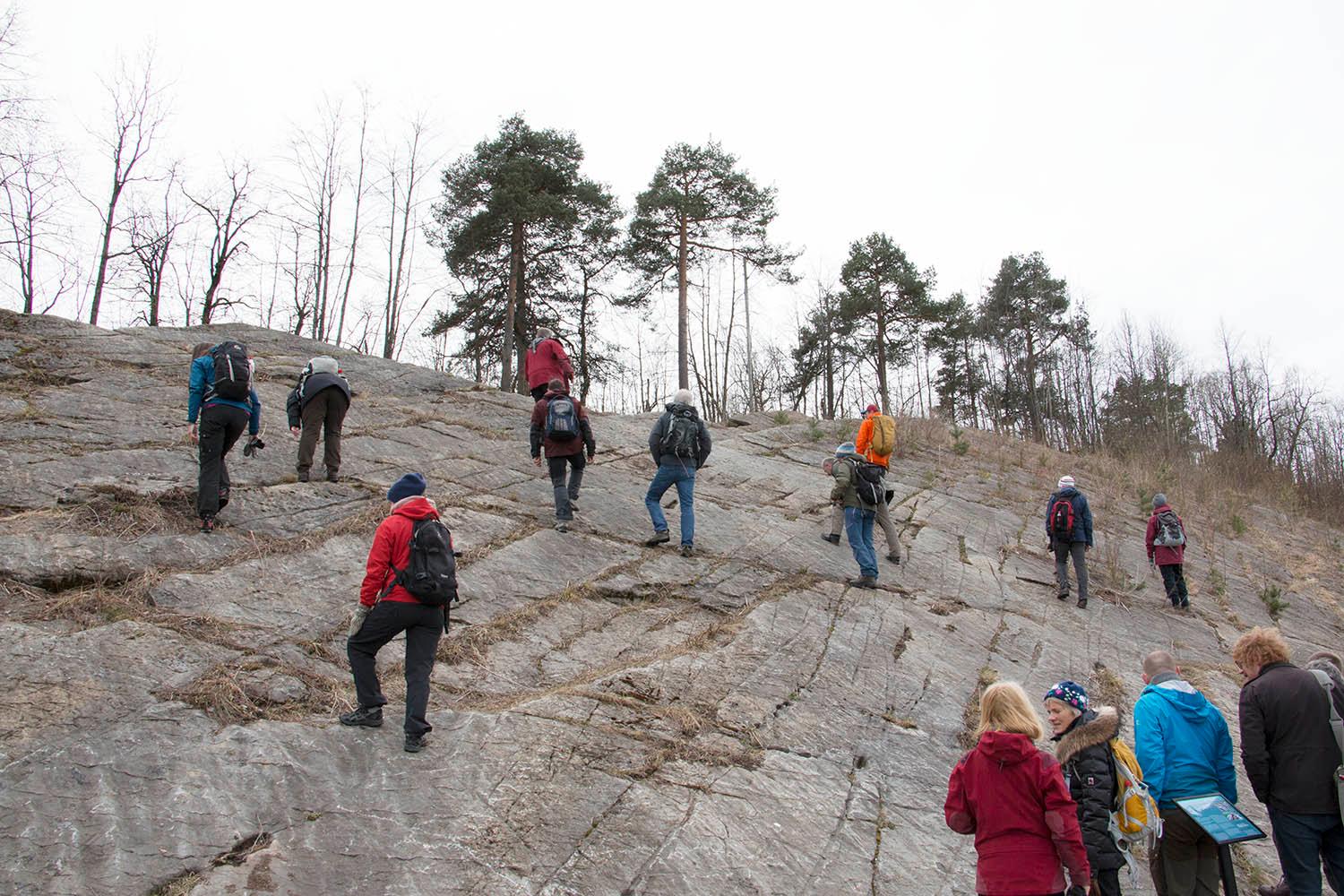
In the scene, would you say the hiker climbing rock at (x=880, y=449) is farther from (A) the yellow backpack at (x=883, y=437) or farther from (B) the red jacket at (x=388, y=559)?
(B) the red jacket at (x=388, y=559)

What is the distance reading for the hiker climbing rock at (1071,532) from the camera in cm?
1066

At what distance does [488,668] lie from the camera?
20.8 ft

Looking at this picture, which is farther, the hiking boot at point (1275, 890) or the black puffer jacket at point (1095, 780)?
the hiking boot at point (1275, 890)

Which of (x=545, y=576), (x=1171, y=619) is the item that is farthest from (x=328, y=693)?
(x=1171, y=619)

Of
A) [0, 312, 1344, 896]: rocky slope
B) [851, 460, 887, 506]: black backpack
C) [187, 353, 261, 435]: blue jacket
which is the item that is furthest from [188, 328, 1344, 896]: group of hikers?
[851, 460, 887, 506]: black backpack

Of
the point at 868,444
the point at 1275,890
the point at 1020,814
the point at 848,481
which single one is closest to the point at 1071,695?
the point at 1020,814

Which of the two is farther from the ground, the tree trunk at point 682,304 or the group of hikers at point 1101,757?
the tree trunk at point 682,304

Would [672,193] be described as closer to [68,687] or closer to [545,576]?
[545,576]

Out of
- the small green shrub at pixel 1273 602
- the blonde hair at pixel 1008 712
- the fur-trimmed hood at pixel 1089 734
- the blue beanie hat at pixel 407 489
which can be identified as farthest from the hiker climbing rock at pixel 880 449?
the small green shrub at pixel 1273 602

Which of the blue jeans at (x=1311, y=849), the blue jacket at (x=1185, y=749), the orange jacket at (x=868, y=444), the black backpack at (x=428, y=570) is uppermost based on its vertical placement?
the orange jacket at (x=868, y=444)

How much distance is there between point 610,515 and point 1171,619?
8.23 m

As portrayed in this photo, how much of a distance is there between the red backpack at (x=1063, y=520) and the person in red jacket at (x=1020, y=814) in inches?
314

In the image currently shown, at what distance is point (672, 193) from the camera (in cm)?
2323

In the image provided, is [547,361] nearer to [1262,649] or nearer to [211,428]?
[211,428]
